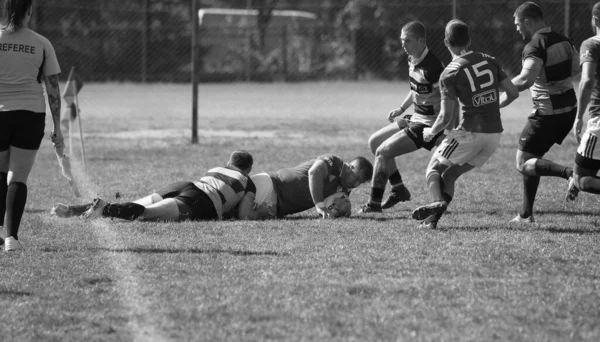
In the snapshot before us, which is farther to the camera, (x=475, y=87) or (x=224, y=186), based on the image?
(x=224, y=186)

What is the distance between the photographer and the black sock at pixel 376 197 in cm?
895

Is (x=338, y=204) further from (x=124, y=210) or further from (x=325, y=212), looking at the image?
(x=124, y=210)

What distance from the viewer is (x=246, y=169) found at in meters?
8.40

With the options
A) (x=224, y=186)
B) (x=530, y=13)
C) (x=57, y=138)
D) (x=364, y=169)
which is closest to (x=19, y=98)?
(x=57, y=138)

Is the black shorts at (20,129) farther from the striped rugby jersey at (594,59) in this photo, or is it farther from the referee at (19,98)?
the striped rugby jersey at (594,59)

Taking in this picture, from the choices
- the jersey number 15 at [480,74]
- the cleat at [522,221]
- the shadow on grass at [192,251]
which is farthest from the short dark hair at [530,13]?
the shadow on grass at [192,251]

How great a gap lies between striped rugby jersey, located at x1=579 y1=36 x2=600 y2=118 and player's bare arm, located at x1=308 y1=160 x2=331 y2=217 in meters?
2.45

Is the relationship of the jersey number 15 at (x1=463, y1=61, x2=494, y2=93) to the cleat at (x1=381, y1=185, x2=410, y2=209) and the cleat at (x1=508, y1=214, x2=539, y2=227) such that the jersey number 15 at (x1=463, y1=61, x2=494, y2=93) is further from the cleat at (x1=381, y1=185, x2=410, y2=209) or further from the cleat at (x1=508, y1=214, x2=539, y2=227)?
the cleat at (x1=381, y1=185, x2=410, y2=209)

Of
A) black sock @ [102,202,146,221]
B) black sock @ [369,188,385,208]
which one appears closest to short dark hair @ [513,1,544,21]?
black sock @ [369,188,385,208]

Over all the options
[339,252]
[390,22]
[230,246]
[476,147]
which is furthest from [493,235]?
[390,22]

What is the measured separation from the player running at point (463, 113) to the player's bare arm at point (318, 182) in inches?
41.9

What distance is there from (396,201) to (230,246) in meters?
2.76

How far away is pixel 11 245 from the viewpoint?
684 centimetres

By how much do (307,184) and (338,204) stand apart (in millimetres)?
373
